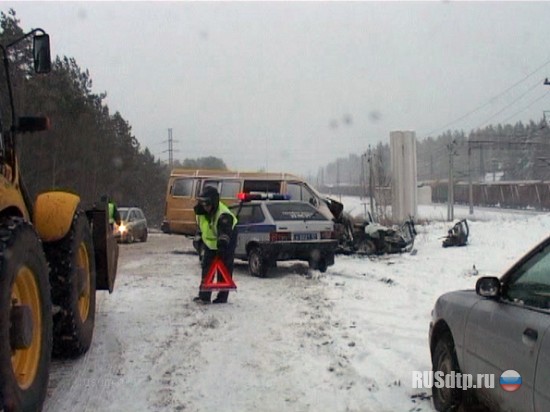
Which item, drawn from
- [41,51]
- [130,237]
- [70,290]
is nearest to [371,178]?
[130,237]

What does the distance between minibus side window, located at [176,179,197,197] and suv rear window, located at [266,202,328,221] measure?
7965 mm

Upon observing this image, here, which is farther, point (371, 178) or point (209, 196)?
point (371, 178)

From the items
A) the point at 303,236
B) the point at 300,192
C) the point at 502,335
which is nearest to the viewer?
the point at 502,335

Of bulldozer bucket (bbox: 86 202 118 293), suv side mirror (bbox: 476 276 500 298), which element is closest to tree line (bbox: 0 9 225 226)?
bulldozer bucket (bbox: 86 202 118 293)

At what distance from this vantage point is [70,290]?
5.36m

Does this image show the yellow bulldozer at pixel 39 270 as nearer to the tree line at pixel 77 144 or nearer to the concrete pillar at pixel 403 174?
the tree line at pixel 77 144

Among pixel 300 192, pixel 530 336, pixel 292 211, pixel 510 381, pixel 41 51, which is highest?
pixel 41 51

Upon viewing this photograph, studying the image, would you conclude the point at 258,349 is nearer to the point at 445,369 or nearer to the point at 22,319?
the point at 445,369

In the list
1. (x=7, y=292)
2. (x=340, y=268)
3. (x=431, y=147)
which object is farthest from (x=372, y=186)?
(x=431, y=147)

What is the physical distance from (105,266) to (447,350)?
13.3 feet

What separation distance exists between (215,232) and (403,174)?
116 ft

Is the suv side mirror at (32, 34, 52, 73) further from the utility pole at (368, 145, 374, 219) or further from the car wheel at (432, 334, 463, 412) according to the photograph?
the utility pole at (368, 145, 374, 219)

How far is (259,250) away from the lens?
12.5 metres

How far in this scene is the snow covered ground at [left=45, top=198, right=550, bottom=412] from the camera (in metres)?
4.86
